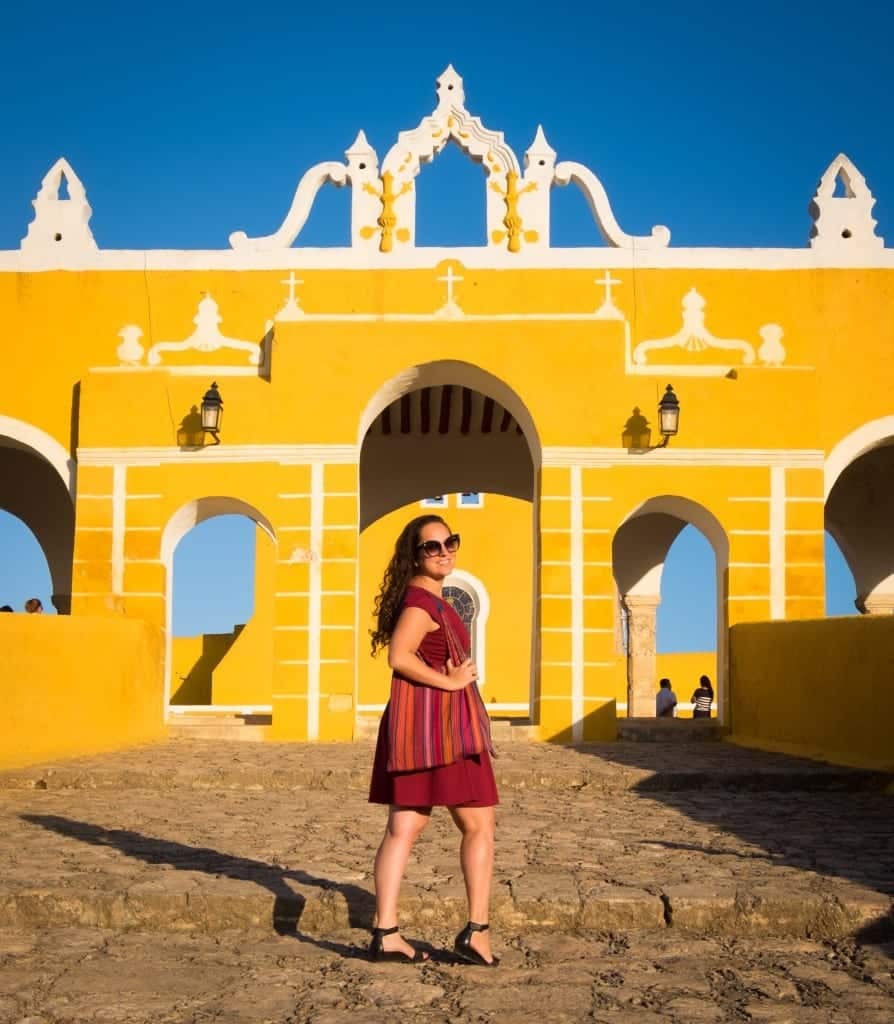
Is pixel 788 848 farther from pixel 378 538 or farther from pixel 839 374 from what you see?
pixel 378 538

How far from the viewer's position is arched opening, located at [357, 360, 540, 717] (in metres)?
13.1

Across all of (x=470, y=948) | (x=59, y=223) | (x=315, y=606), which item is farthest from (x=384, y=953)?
(x=59, y=223)

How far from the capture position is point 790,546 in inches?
484

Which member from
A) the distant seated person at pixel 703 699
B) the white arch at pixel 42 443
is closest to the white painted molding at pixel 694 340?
the distant seated person at pixel 703 699

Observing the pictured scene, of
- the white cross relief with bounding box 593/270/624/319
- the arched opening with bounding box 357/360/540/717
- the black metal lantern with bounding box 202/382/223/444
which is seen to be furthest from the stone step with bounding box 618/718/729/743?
the black metal lantern with bounding box 202/382/223/444

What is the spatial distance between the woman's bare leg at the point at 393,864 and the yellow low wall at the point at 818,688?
5.23 meters

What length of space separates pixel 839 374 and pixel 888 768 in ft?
18.8

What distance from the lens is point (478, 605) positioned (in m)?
23.4

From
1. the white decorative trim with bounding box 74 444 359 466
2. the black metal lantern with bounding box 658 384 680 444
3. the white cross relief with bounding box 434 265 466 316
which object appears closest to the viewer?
the black metal lantern with bounding box 658 384 680 444

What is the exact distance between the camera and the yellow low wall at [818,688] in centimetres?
865

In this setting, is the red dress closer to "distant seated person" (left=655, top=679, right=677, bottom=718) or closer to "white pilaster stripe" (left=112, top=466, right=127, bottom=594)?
"white pilaster stripe" (left=112, top=466, right=127, bottom=594)

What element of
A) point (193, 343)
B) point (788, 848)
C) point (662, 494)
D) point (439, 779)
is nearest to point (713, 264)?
point (662, 494)

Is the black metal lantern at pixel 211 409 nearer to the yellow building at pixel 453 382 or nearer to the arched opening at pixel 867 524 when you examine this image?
the yellow building at pixel 453 382

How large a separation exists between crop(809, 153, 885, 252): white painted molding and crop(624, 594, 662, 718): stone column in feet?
18.3
